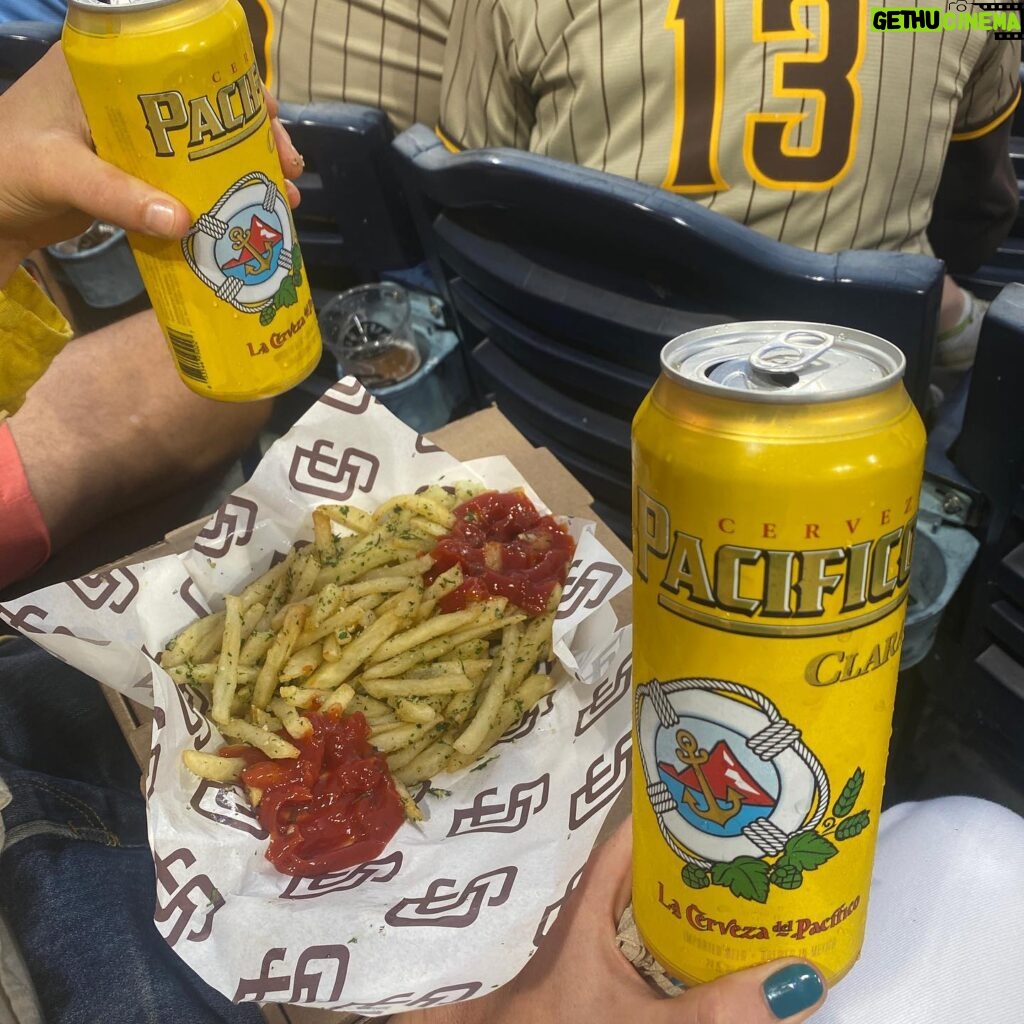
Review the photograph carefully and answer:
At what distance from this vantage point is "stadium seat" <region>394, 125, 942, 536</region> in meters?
1.21

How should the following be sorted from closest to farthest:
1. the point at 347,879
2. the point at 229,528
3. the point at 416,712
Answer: the point at 347,879 → the point at 416,712 → the point at 229,528

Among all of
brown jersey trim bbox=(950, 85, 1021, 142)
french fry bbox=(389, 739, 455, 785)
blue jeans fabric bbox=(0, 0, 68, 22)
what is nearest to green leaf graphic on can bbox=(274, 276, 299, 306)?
french fry bbox=(389, 739, 455, 785)

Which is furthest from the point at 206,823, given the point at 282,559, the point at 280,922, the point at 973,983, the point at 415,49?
the point at 415,49

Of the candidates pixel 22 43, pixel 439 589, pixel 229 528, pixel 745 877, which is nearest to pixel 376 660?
pixel 439 589

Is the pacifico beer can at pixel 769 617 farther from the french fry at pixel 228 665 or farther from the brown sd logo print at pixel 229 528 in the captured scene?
the brown sd logo print at pixel 229 528

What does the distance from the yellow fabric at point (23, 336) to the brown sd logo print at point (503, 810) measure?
890mm

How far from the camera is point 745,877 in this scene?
0.72 meters

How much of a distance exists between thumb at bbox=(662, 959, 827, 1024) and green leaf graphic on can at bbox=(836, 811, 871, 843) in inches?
5.1

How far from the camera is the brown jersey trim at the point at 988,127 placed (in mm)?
1738

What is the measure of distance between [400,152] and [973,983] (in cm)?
154

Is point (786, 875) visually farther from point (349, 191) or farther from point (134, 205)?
point (349, 191)

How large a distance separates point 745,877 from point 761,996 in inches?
4.1

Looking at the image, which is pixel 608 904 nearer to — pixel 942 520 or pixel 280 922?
pixel 280 922

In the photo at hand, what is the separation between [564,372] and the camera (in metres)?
1.65
